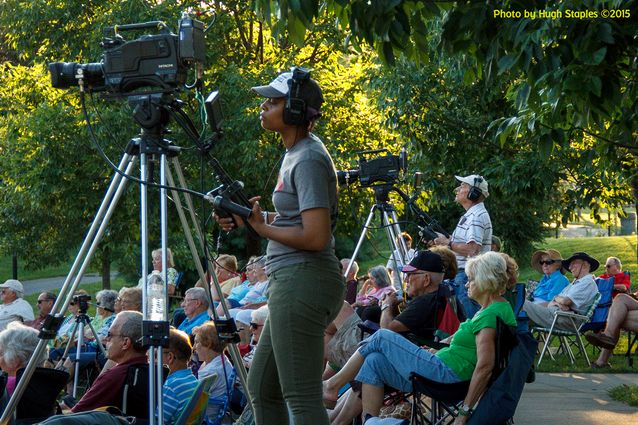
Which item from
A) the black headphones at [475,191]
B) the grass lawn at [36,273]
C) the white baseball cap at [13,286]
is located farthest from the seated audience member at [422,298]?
the grass lawn at [36,273]

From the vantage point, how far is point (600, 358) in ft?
37.3

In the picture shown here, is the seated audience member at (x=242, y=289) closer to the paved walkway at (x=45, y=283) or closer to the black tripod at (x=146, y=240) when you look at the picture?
the black tripod at (x=146, y=240)

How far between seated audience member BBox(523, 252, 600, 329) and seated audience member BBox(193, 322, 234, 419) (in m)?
5.20

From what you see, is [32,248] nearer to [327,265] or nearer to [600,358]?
[600,358]

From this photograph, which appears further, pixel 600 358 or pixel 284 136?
pixel 600 358

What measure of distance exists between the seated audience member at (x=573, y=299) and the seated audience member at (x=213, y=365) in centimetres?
520

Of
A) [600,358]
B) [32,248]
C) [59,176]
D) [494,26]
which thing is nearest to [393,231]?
[600,358]

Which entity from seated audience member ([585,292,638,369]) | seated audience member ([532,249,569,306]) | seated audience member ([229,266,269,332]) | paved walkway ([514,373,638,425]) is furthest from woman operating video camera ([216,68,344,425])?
seated audience member ([532,249,569,306])

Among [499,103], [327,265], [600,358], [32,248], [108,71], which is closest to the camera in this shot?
[327,265]

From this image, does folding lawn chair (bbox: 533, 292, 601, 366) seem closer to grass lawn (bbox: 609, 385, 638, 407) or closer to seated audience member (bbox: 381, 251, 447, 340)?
grass lawn (bbox: 609, 385, 638, 407)

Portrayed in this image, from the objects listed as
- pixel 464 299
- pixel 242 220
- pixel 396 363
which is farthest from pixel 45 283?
pixel 242 220

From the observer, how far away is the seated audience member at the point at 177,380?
19.5ft

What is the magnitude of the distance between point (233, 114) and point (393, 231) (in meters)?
7.31

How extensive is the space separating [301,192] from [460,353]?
2543 millimetres
